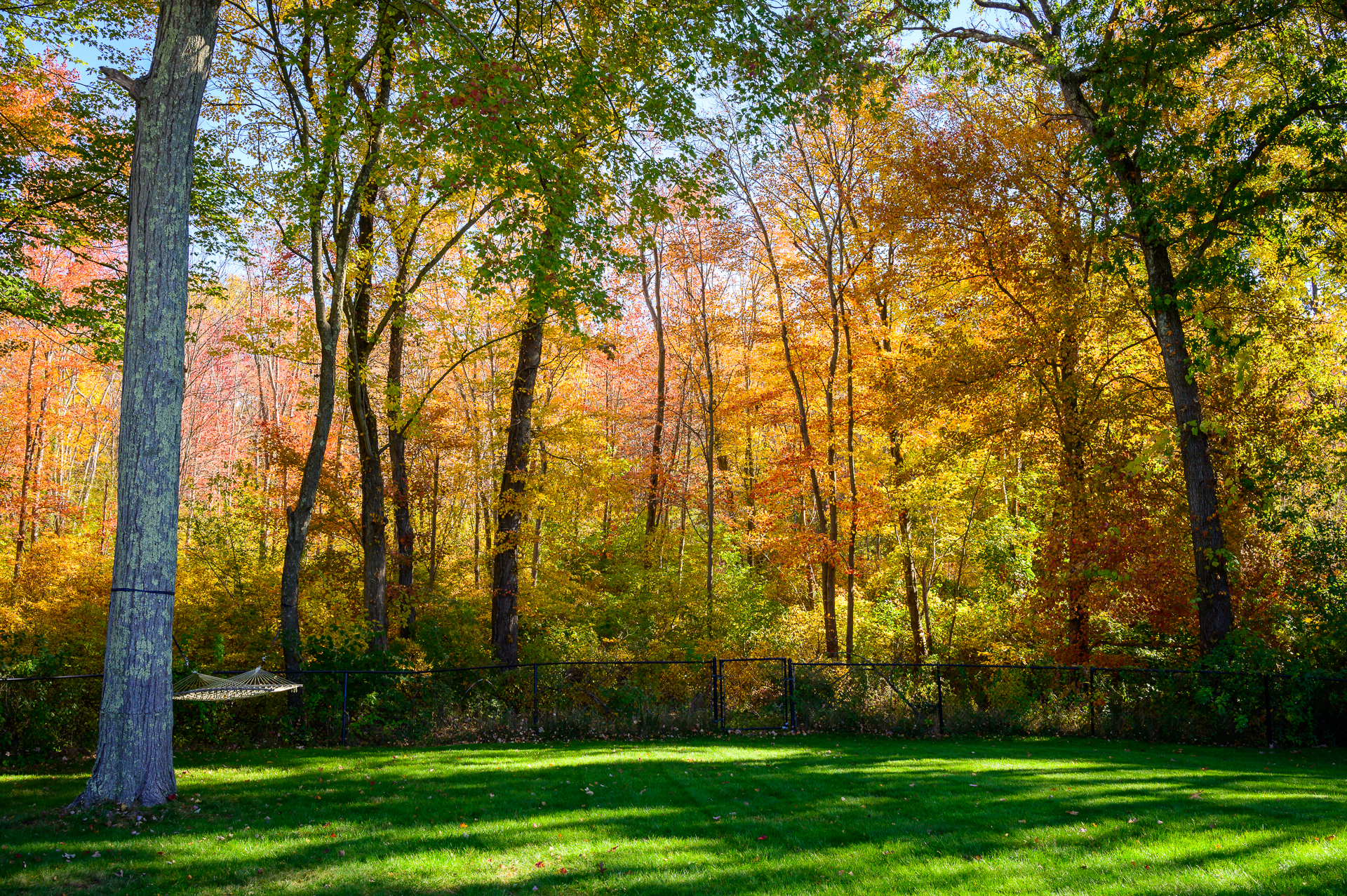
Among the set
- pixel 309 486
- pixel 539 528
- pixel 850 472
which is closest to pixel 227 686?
pixel 309 486

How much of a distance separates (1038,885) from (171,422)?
23.4 feet

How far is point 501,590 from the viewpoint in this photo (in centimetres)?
1422

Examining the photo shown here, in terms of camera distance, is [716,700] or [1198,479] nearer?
[1198,479]

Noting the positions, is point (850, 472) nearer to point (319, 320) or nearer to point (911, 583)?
point (911, 583)

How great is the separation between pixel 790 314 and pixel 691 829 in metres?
13.3

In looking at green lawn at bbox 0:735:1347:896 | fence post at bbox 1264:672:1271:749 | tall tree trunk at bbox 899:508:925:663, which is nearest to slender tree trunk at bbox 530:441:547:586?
green lawn at bbox 0:735:1347:896

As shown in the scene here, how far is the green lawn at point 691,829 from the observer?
4633 mm

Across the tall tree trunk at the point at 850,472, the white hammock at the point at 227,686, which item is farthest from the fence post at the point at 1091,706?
the white hammock at the point at 227,686

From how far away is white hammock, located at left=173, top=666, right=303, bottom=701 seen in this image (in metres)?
7.32

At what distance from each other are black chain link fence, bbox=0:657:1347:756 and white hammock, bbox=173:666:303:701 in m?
1.25

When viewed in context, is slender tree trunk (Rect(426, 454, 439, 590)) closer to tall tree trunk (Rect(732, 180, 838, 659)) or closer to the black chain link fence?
the black chain link fence

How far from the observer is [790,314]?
688 inches

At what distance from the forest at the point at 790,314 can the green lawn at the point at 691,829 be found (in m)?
2.46

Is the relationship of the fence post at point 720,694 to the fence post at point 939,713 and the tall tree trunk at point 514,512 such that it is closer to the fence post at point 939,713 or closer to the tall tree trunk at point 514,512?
the fence post at point 939,713
